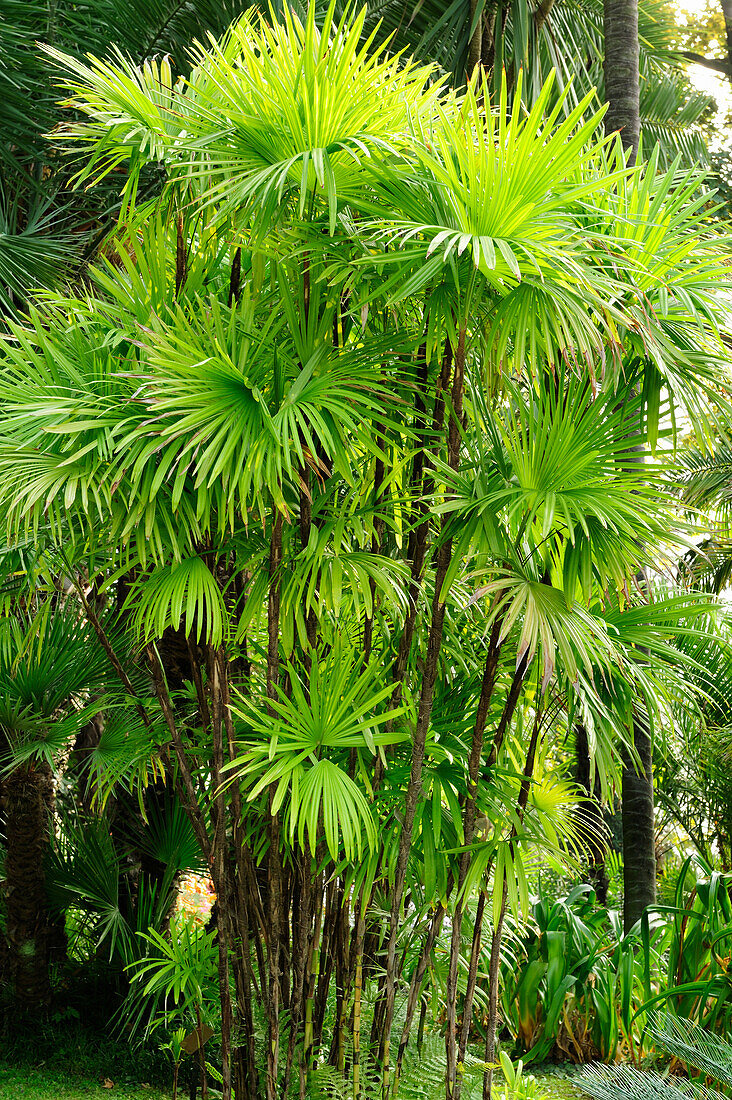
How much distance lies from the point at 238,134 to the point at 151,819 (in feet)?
8.93

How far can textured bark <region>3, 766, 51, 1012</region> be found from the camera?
11.0ft

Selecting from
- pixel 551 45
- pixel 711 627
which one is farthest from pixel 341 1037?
pixel 551 45

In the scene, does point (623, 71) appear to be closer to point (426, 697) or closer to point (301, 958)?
point (426, 697)

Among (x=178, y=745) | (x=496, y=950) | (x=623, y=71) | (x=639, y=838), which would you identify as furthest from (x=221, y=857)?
(x=623, y=71)

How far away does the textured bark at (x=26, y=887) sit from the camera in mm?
3361

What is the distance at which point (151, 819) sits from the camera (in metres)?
3.55

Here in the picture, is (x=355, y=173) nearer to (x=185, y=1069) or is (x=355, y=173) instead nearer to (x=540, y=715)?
(x=540, y=715)

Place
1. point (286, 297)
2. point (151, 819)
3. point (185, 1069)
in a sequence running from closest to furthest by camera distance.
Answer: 1. point (286, 297)
2. point (185, 1069)
3. point (151, 819)

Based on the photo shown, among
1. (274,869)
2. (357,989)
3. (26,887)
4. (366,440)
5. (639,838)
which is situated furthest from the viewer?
(26,887)

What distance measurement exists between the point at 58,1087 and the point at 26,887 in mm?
713

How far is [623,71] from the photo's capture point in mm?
2980

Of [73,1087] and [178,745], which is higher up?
[178,745]

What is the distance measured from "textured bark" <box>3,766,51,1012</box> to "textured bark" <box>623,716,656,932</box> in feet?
7.35

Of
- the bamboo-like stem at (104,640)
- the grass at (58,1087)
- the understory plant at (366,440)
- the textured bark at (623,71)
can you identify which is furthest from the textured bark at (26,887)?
the textured bark at (623,71)
